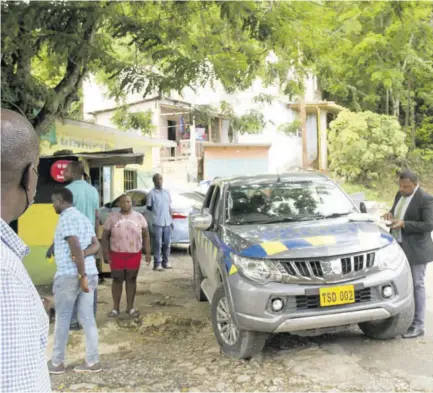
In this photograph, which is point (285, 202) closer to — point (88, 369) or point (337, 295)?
point (337, 295)

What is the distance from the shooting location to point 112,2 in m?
5.69

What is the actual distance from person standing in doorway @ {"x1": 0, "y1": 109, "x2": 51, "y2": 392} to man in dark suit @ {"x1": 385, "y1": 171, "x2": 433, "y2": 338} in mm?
4367

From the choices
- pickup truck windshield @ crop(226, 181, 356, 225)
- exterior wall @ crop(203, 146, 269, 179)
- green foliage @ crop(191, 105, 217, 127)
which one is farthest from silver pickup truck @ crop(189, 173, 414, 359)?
exterior wall @ crop(203, 146, 269, 179)

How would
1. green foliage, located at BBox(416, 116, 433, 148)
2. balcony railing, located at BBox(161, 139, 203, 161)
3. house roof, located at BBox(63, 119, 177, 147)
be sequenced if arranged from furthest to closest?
green foliage, located at BBox(416, 116, 433, 148)
balcony railing, located at BBox(161, 139, 203, 161)
house roof, located at BBox(63, 119, 177, 147)

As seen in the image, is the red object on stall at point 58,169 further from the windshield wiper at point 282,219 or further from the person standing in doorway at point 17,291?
the person standing in doorway at point 17,291

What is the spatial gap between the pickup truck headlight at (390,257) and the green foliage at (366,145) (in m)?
19.4

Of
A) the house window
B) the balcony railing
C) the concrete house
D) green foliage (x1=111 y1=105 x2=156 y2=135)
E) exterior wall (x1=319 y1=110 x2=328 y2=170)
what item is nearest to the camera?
green foliage (x1=111 y1=105 x2=156 y2=135)

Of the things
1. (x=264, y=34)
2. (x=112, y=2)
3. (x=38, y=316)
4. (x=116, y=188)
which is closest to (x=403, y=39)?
(x=264, y=34)

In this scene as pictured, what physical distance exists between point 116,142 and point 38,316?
544 inches

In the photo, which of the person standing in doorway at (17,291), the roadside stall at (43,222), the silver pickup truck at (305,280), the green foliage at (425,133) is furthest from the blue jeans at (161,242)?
the green foliage at (425,133)

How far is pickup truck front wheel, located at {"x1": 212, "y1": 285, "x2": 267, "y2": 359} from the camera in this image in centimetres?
444

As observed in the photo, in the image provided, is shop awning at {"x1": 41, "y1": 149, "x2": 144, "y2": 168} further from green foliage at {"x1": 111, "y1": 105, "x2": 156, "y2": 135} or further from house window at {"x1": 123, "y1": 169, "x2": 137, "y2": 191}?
house window at {"x1": 123, "y1": 169, "x2": 137, "y2": 191}

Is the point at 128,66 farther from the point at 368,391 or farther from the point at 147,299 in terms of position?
the point at 368,391

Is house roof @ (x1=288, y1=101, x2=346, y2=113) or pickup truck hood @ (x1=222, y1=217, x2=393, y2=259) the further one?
house roof @ (x1=288, y1=101, x2=346, y2=113)
